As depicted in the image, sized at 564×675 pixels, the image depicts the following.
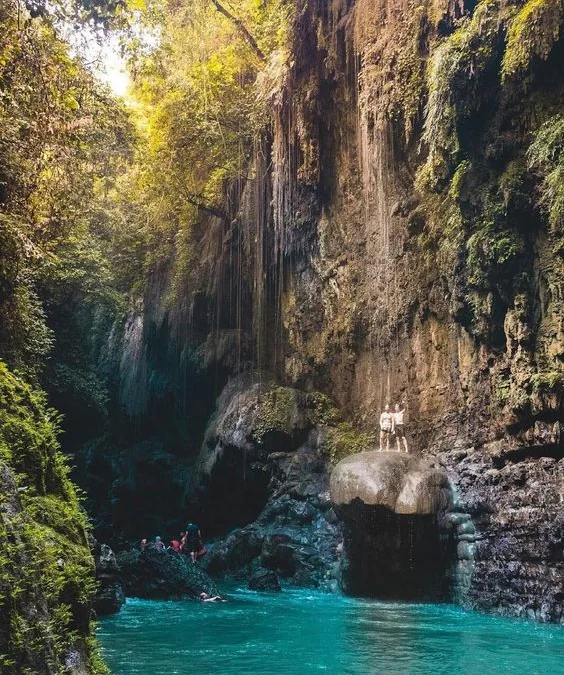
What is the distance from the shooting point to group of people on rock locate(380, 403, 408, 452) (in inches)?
637

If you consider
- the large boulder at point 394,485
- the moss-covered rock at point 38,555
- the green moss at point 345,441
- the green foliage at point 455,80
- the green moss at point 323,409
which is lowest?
the moss-covered rock at point 38,555

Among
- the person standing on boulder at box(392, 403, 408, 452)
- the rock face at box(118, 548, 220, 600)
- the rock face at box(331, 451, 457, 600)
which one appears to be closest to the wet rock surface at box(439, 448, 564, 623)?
the rock face at box(331, 451, 457, 600)

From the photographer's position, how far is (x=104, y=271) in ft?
77.9

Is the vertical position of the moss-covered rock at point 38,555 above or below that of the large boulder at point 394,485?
below

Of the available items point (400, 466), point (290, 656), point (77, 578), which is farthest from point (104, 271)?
point (77, 578)

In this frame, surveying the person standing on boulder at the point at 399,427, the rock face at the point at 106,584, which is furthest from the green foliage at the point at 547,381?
the rock face at the point at 106,584

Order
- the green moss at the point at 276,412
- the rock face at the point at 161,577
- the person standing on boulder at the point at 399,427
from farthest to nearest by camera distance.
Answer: the green moss at the point at 276,412 < the person standing on boulder at the point at 399,427 < the rock face at the point at 161,577

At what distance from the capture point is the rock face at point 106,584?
1174 cm

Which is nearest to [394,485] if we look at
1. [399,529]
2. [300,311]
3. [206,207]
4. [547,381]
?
[399,529]

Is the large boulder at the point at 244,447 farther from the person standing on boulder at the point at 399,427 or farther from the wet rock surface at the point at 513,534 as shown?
the wet rock surface at the point at 513,534

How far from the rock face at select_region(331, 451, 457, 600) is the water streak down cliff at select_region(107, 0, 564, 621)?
0.82 metres

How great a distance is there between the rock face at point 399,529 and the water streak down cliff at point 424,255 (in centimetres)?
82

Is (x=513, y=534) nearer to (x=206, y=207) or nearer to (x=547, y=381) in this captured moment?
(x=547, y=381)

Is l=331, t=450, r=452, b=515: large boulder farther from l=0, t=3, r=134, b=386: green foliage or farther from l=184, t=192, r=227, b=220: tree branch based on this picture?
l=184, t=192, r=227, b=220: tree branch
